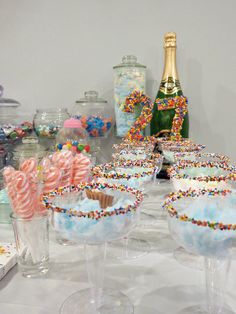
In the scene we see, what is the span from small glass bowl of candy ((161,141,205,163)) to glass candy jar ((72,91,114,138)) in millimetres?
476

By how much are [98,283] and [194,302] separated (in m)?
0.20

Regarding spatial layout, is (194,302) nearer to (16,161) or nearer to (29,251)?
(29,251)

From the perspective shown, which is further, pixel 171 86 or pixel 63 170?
pixel 171 86

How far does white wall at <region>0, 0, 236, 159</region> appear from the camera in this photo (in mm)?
1940

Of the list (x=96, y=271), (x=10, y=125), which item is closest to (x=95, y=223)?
(x=96, y=271)

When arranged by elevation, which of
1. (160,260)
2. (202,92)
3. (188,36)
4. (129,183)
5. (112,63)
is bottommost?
(160,260)

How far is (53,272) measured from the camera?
2.83 ft

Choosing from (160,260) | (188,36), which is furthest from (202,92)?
(160,260)

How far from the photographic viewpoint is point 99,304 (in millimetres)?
741

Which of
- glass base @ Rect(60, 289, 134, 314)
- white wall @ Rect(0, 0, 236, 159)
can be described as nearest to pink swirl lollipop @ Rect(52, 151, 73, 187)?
glass base @ Rect(60, 289, 134, 314)

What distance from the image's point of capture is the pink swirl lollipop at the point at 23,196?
2.81 ft

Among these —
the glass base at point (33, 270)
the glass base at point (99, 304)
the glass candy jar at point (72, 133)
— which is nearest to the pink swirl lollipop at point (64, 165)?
the glass base at point (33, 270)

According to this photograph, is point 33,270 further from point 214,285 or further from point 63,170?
point 214,285

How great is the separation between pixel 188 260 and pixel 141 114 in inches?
39.9
